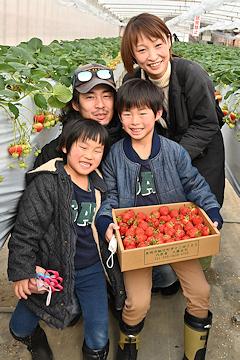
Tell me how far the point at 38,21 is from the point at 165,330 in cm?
661

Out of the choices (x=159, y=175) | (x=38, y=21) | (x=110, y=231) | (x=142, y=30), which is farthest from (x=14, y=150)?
(x=38, y=21)

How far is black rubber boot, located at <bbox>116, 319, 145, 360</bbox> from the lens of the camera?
1.65 m

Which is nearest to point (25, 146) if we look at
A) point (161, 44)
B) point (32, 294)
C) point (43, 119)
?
point (43, 119)

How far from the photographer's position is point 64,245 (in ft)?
5.05

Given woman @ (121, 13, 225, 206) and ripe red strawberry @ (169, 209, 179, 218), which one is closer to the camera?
ripe red strawberry @ (169, 209, 179, 218)

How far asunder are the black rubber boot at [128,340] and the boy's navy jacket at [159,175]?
0.63 m

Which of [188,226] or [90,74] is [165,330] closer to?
[188,226]

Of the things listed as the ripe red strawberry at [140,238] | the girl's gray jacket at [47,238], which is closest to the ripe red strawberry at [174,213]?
the ripe red strawberry at [140,238]

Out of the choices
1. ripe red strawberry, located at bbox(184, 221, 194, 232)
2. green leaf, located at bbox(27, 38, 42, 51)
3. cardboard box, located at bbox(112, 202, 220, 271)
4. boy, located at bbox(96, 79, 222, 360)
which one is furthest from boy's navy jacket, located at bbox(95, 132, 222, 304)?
green leaf, located at bbox(27, 38, 42, 51)

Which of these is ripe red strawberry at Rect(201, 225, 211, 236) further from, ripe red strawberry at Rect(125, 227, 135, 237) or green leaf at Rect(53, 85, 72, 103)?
green leaf at Rect(53, 85, 72, 103)

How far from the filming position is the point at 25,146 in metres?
1.45

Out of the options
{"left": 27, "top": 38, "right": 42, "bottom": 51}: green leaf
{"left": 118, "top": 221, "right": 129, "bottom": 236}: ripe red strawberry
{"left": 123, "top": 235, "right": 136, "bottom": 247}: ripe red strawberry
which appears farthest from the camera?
{"left": 27, "top": 38, "right": 42, "bottom": 51}: green leaf

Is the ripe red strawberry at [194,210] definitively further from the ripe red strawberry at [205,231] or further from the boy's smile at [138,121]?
the boy's smile at [138,121]

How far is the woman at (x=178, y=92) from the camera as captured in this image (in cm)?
185
